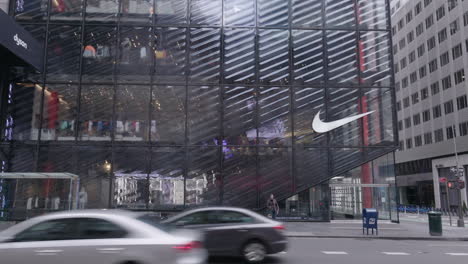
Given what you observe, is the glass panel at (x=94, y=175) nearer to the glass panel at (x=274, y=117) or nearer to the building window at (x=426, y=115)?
the glass panel at (x=274, y=117)

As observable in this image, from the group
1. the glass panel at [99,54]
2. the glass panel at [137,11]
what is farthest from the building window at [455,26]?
the glass panel at [99,54]

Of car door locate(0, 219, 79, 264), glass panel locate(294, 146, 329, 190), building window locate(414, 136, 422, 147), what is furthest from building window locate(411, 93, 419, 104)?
car door locate(0, 219, 79, 264)

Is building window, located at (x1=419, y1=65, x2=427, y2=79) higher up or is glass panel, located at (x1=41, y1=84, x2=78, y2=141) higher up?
building window, located at (x1=419, y1=65, x2=427, y2=79)

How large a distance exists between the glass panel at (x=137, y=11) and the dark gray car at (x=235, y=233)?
16.1m

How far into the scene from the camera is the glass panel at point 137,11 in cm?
2220

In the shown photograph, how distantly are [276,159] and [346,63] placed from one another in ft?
22.9

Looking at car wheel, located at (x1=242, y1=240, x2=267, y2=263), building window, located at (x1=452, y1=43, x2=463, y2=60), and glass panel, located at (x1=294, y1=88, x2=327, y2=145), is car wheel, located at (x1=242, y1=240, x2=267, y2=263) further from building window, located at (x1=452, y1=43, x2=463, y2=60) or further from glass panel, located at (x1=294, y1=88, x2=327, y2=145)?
building window, located at (x1=452, y1=43, x2=463, y2=60)

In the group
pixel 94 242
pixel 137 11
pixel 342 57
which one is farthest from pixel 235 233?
pixel 137 11

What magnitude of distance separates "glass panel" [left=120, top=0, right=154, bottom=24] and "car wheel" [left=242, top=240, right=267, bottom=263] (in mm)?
16798

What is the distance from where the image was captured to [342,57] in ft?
73.5

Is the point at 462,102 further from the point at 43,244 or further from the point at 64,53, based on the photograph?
the point at 43,244

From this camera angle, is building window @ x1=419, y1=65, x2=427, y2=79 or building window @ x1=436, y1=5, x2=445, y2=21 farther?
building window @ x1=419, y1=65, x2=427, y2=79

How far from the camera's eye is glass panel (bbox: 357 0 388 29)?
22.8m

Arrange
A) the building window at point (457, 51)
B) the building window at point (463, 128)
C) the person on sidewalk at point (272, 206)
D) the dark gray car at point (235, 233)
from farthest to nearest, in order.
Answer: the building window at point (457, 51), the building window at point (463, 128), the person on sidewalk at point (272, 206), the dark gray car at point (235, 233)
